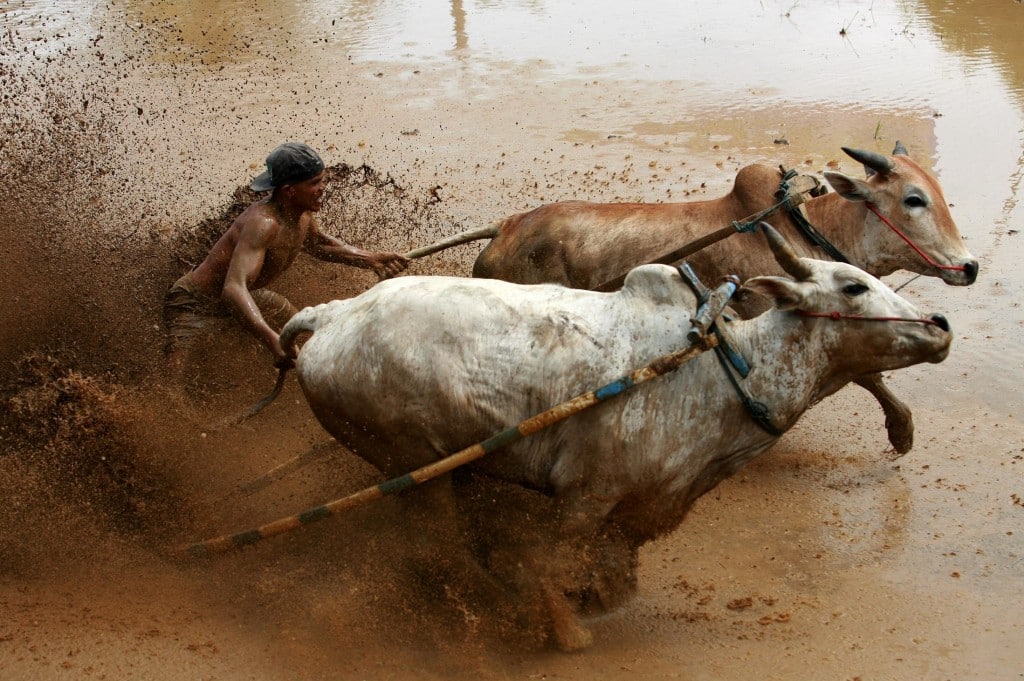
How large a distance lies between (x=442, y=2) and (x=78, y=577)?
10.7 metres

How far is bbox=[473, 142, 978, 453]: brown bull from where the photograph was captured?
5.18 m

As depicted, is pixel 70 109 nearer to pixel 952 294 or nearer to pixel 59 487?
pixel 59 487

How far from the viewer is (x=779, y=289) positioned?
12.0ft

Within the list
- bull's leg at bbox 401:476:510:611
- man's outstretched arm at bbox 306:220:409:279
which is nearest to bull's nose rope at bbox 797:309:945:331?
bull's leg at bbox 401:476:510:611

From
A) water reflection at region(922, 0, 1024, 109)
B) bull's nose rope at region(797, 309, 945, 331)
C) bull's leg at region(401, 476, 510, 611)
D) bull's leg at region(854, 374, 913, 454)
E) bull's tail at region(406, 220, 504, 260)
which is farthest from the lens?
water reflection at region(922, 0, 1024, 109)

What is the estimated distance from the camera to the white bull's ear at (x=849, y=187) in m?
5.17

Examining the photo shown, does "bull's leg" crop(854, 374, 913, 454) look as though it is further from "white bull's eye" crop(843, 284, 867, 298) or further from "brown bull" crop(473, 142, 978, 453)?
"white bull's eye" crop(843, 284, 867, 298)

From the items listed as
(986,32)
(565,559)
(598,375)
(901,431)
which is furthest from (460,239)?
(986,32)

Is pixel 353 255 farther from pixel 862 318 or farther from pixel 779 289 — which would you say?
pixel 862 318

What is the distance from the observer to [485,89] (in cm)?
1045

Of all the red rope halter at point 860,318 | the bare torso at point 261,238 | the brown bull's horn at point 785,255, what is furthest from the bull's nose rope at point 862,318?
the bare torso at point 261,238

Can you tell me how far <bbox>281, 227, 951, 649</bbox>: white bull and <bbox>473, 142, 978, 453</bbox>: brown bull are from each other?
4.86 ft

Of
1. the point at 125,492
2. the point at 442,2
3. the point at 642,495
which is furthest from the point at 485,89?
the point at 642,495

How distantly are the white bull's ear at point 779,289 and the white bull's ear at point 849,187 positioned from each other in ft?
5.58
